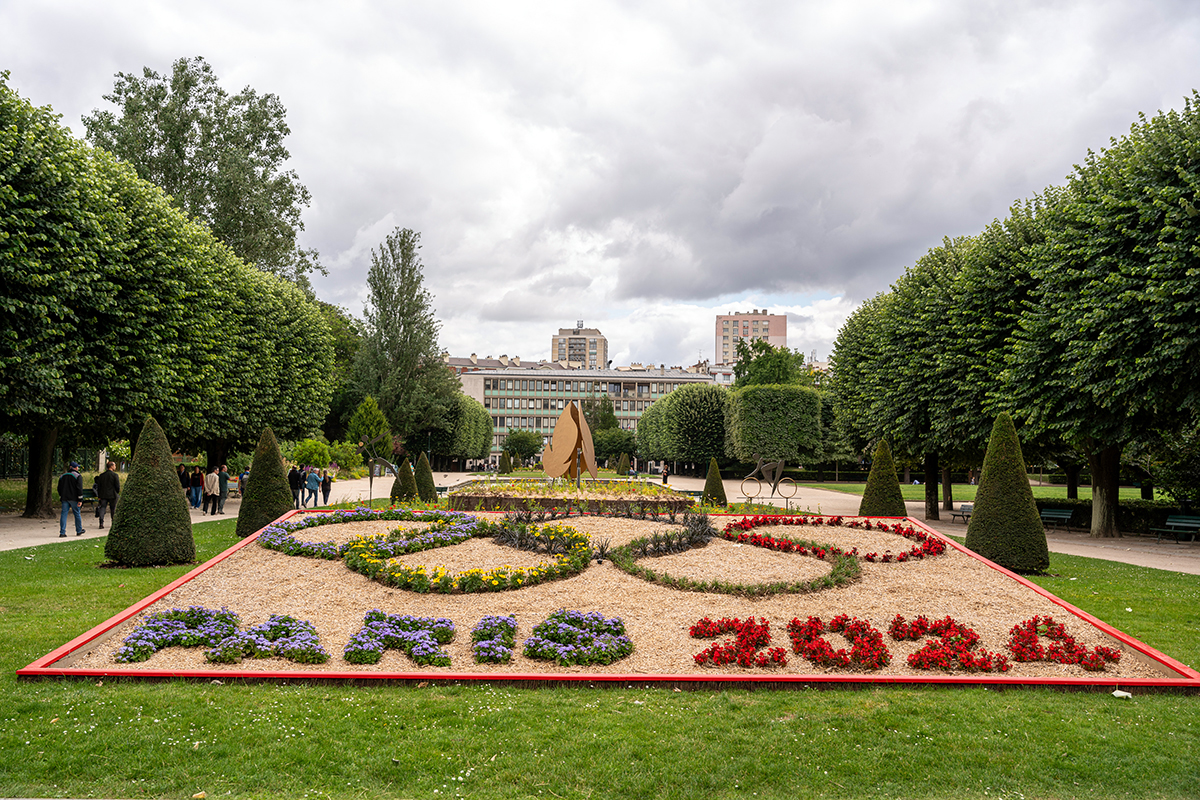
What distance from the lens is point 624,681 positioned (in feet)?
21.7

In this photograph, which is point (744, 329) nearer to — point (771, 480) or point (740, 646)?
point (771, 480)

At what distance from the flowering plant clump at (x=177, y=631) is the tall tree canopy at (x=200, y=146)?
29324 mm

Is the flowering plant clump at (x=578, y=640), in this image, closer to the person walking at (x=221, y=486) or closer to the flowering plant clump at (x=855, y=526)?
the flowering plant clump at (x=855, y=526)

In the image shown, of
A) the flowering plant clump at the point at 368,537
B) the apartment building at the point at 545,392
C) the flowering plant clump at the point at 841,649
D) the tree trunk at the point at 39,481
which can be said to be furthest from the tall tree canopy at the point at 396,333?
the apartment building at the point at 545,392

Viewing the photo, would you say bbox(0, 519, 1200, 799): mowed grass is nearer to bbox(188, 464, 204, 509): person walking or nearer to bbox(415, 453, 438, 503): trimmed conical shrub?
bbox(415, 453, 438, 503): trimmed conical shrub

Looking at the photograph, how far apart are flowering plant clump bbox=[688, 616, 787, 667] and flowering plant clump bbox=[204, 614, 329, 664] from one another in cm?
361

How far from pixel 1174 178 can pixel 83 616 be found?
20.6m

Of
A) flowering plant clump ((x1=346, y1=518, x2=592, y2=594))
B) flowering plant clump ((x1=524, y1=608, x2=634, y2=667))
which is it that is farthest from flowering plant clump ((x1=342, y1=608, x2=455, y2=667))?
flowering plant clump ((x1=346, y1=518, x2=592, y2=594))

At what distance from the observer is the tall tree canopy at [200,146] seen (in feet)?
107

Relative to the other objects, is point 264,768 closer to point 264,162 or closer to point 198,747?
point 198,747

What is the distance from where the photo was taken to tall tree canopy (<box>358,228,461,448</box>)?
1829 inches

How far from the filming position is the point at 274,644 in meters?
7.21

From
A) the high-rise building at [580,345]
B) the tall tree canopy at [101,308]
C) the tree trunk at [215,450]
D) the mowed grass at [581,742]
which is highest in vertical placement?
the high-rise building at [580,345]

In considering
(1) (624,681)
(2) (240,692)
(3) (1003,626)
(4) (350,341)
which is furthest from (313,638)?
(4) (350,341)
